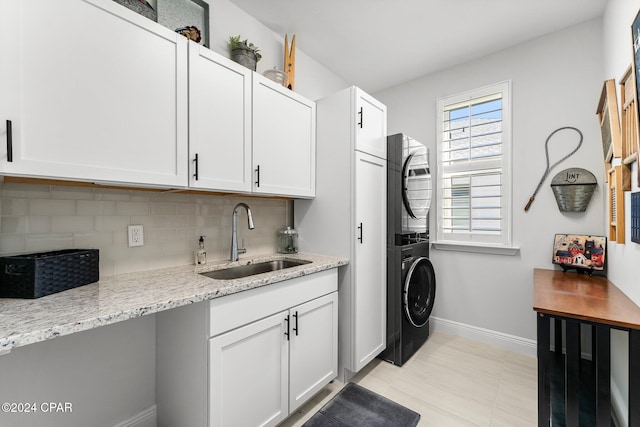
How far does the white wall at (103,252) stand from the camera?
124 centimetres

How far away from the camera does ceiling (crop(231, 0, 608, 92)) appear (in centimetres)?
208

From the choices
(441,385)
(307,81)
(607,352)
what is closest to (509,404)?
(441,385)

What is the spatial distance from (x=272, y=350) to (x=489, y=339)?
7.29 ft

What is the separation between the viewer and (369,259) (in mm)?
2154

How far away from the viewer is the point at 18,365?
1.21 meters

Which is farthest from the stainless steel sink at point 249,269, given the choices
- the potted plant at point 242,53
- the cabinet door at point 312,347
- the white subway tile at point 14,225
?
the potted plant at point 242,53

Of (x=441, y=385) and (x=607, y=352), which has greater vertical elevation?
(x=607, y=352)

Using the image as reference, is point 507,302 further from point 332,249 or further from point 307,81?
point 307,81

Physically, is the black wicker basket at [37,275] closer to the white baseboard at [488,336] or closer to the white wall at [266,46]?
the white wall at [266,46]

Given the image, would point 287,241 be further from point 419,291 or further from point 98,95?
point 98,95

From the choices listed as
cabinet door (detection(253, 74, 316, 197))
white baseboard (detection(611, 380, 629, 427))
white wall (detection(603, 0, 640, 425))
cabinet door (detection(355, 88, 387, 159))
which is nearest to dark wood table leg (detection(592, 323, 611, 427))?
white wall (detection(603, 0, 640, 425))

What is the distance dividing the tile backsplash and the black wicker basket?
0.14 metres

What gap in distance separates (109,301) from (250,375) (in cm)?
73

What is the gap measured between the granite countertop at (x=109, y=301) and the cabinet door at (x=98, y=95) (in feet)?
1.57
